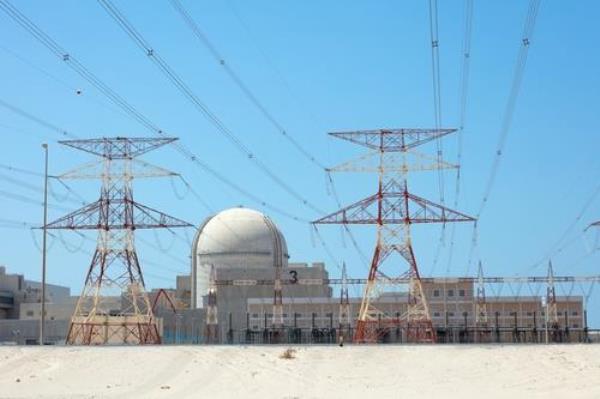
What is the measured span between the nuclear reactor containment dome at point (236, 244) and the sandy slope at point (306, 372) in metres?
58.4

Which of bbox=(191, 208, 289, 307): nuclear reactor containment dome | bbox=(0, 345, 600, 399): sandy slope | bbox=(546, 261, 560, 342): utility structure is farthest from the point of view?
bbox=(191, 208, 289, 307): nuclear reactor containment dome

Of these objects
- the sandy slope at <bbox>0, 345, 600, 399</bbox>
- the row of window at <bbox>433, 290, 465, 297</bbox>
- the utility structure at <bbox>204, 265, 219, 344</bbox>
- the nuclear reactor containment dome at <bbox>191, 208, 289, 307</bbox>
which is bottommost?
the sandy slope at <bbox>0, 345, 600, 399</bbox>

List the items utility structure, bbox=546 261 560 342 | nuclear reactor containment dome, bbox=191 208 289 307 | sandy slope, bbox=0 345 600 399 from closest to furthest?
1. sandy slope, bbox=0 345 600 399
2. utility structure, bbox=546 261 560 342
3. nuclear reactor containment dome, bbox=191 208 289 307

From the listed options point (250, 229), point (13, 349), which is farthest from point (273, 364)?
point (250, 229)

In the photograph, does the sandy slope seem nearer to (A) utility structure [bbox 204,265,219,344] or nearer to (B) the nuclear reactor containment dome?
(A) utility structure [bbox 204,265,219,344]

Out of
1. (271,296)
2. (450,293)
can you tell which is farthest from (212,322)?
(450,293)

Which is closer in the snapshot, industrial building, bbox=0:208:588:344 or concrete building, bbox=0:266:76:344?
industrial building, bbox=0:208:588:344

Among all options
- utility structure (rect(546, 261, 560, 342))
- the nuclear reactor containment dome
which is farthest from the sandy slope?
the nuclear reactor containment dome

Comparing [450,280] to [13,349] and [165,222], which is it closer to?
[165,222]

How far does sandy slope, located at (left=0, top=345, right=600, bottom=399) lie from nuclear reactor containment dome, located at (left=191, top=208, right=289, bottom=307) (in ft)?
191

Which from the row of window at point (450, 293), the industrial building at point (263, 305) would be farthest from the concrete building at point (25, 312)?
the row of window at point (450, 293)

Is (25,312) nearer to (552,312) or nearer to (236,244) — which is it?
(236,244)

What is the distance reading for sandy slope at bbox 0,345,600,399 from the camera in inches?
1566

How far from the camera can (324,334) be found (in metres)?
79.4
